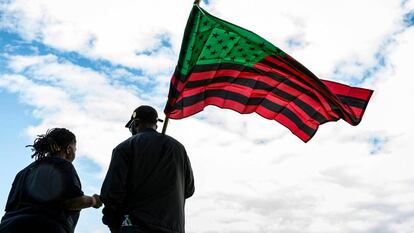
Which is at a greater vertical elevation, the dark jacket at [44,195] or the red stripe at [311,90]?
the red stripe at [311,90]

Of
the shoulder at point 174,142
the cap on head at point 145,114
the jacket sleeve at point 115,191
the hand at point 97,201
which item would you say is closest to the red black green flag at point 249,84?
the cap on head at point 145,114

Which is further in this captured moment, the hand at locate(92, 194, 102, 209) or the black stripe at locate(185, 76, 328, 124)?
the black stripe at locate(185, 76, 328, 124)

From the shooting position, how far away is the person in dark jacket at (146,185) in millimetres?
4289

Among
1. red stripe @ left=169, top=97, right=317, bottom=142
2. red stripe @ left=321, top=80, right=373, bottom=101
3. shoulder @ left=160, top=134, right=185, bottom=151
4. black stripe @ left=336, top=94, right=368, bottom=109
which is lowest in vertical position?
shoulder @ left=160, top=134, right=185, bottom=151

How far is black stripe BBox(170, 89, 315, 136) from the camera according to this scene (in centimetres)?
583

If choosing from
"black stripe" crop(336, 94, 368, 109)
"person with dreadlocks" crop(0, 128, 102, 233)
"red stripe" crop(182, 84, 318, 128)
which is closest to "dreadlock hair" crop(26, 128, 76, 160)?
"person with dreadlocks" crop(0, 128, 102, 233)

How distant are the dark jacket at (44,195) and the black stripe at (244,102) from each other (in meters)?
1.63

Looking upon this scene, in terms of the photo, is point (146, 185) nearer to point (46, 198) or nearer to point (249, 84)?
point (46, 198)

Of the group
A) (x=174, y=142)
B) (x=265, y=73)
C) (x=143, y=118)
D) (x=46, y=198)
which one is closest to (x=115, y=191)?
(x=46, y=198)

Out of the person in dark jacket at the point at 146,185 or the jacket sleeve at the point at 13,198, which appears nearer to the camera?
the person in dark jacket at the point at 146,185

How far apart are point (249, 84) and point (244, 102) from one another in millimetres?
276

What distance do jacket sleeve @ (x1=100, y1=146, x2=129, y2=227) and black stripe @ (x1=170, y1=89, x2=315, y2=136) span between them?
51.6 inches

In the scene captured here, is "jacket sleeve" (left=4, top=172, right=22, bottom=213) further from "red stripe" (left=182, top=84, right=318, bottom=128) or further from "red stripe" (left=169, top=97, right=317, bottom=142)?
"red stripe" (left=182, top=84, right=318, bottom=128)

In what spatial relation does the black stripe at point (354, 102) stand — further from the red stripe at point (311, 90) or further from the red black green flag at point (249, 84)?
the red stripe at point (311, 90)
